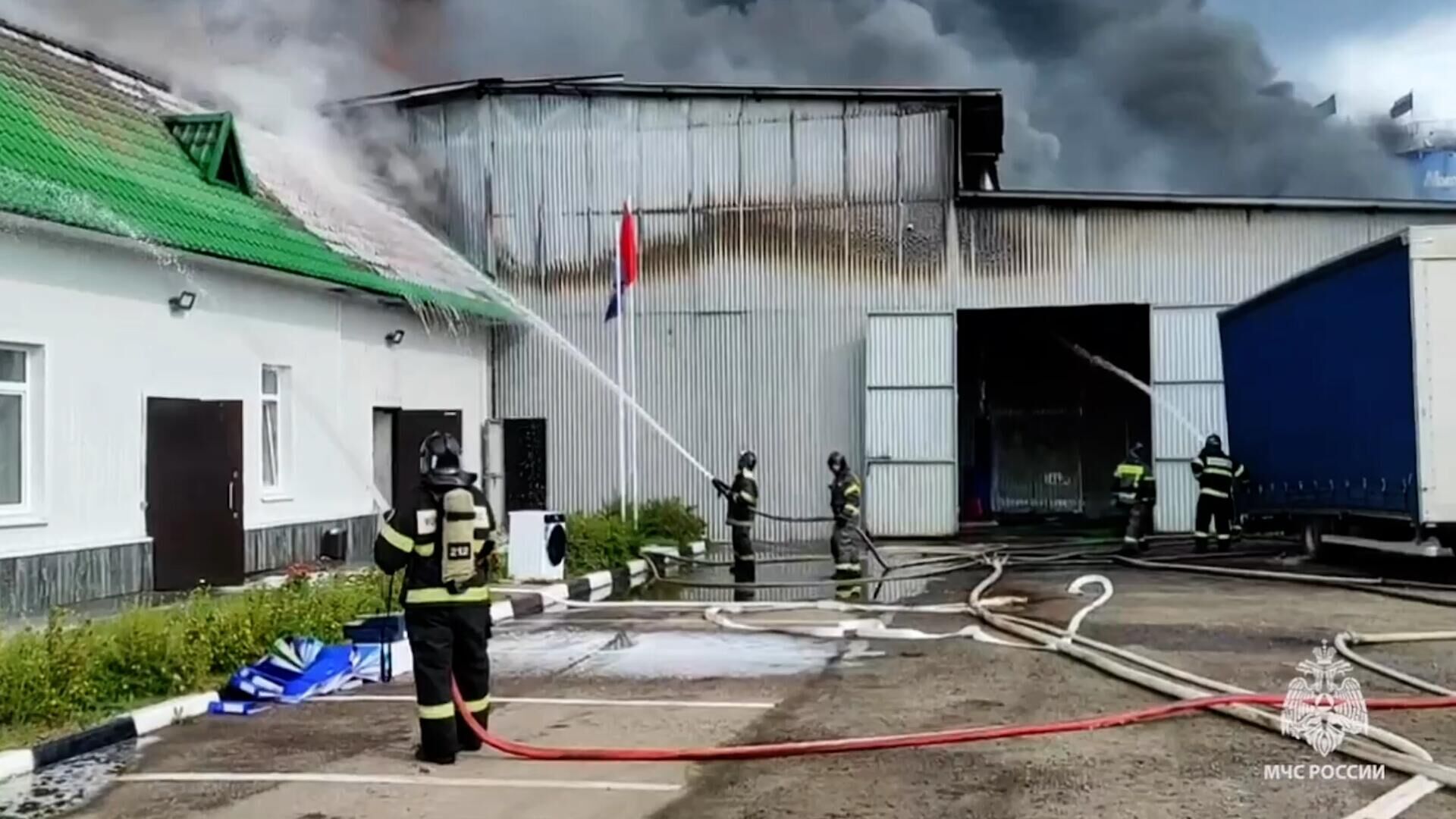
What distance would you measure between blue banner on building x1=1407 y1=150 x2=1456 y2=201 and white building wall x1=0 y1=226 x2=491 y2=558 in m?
39.3

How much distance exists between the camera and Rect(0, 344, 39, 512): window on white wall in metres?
12.2

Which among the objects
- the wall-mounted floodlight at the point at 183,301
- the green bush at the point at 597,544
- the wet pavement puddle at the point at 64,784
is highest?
the wall-mounted floodlight at the point at 183,301

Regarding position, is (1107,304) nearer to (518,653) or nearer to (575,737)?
(518,653)

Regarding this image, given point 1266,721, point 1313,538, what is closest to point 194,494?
point 1266,721

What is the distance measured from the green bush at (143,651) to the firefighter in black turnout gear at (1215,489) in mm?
11603

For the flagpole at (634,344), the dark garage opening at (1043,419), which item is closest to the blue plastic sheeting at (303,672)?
the flagpole at (634,344)

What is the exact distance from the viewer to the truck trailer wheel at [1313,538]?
16047 mm

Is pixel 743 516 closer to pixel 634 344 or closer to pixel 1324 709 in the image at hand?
pixel 634 344

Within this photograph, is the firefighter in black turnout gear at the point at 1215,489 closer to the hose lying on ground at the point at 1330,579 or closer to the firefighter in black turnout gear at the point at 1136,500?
the firefighter in black turnout gear at the point at 1136,500

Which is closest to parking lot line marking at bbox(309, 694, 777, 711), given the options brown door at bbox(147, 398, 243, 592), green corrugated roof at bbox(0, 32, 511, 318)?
green corrugated roof at bbox(0, 32, 511, 318)

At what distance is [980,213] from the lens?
73.4ft

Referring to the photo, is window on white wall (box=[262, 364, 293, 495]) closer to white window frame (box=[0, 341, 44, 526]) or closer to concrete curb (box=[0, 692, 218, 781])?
white window frame (box=[0, 341, 44, 526])

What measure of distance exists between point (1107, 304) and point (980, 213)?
244cm

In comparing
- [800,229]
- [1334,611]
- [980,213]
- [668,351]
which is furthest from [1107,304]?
[1334,611]
